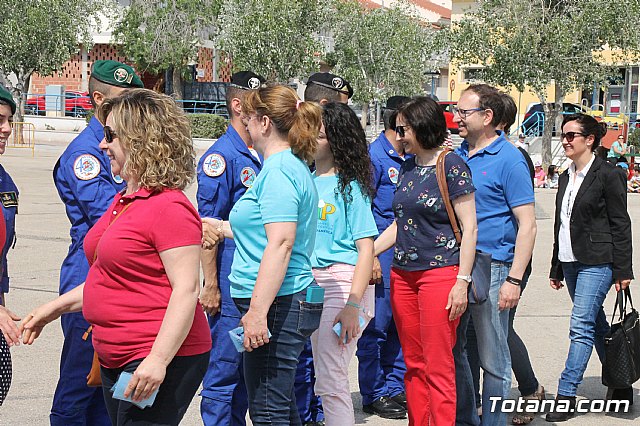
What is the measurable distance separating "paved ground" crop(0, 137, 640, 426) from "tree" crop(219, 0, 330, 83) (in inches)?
922

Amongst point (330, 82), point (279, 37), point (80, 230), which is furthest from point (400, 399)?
point (279, 37)

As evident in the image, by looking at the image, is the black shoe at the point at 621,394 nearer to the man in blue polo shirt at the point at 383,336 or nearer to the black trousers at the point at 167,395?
the man in blue polo shirt at the point at 383,336

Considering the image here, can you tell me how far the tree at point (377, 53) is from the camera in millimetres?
44875

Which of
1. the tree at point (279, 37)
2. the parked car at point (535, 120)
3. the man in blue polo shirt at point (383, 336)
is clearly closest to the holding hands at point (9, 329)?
the man in blue polo shirt at point (383, 336)

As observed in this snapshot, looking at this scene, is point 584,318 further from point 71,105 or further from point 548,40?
point 71,105

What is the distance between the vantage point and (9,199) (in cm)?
422

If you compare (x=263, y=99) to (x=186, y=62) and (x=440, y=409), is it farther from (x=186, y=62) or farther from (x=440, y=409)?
(x=186, y=62)

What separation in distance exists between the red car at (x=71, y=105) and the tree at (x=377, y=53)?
1241 centimetres

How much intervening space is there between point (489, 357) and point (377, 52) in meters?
41.7

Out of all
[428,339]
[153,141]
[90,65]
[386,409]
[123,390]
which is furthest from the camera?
[90,65]

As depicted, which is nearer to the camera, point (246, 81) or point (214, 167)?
point (214, 167)

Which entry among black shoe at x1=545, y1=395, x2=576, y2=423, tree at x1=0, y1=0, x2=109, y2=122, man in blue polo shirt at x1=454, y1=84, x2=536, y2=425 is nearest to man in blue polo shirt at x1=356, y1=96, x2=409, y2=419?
man in blue polo shirt at x1=454, y1=84, x2=536, y2=425

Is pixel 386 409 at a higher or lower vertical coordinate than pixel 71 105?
lower

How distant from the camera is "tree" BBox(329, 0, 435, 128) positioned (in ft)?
147
